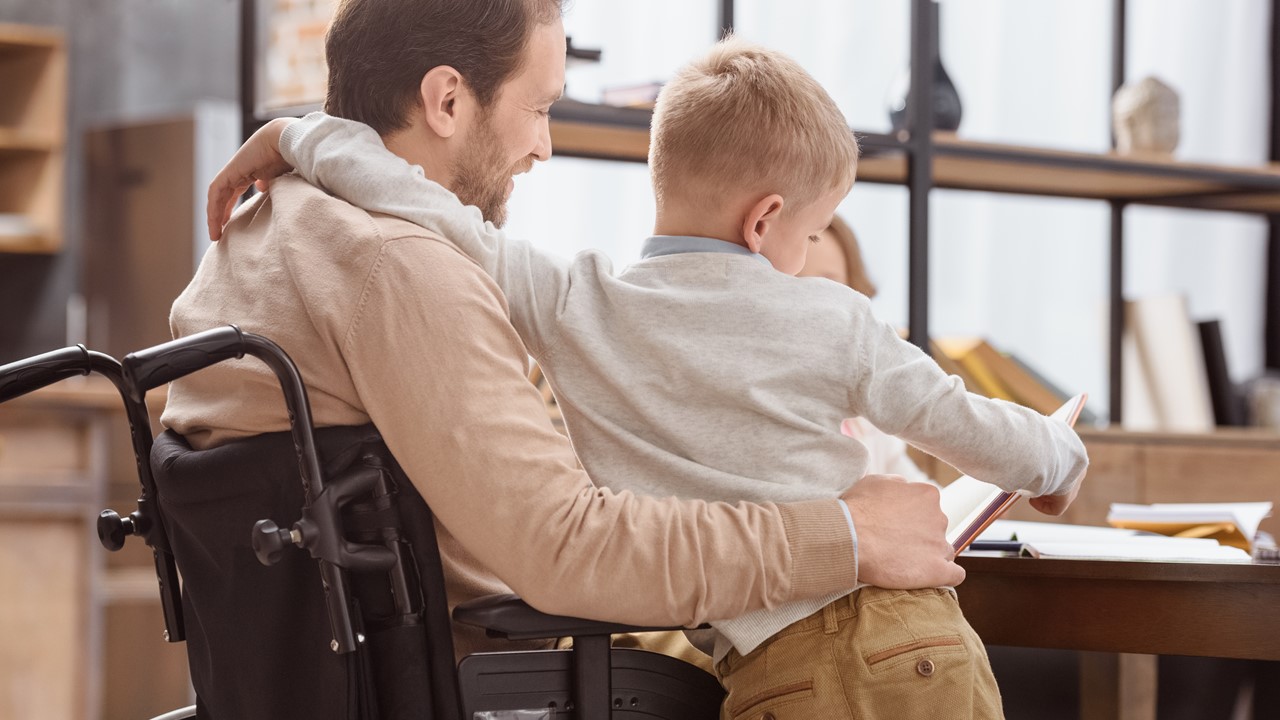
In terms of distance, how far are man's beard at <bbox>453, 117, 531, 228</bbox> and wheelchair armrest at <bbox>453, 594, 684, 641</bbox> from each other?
1.25ft

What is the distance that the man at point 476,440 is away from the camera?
39.0 inches

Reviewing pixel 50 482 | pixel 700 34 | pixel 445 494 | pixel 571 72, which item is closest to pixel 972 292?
pixel 700 34

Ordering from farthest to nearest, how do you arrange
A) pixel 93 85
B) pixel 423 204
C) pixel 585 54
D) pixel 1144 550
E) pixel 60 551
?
pixel 93 85, pixel 60 551, pixel 585 54, pixel 1144 550, pixel 423 204

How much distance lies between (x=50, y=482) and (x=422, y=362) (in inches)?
111

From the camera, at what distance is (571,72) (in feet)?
8.43

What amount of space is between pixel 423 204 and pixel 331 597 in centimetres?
35

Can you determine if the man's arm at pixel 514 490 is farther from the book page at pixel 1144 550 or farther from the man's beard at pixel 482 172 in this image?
the book page at pixel 1144 550

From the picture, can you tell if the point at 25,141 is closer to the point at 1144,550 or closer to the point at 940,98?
the point at 940,98

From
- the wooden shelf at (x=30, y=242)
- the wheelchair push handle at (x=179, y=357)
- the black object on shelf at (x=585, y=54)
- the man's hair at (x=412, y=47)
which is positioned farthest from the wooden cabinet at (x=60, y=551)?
the wheelchair push handle at (x=179, y=357)

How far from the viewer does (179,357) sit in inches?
35.6

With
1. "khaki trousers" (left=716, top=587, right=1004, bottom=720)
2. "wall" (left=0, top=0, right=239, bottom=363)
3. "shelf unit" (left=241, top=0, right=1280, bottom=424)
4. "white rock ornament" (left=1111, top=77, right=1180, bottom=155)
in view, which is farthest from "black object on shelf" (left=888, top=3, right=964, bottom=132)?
"wall" (left=0, top=0, right=239, bottom=363)

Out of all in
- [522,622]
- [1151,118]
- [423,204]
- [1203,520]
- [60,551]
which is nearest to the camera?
[522,622]

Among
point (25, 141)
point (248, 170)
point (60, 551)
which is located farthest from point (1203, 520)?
point (25, 141)

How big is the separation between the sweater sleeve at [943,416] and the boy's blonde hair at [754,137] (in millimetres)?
144
